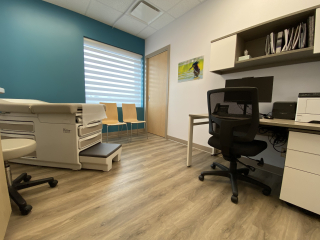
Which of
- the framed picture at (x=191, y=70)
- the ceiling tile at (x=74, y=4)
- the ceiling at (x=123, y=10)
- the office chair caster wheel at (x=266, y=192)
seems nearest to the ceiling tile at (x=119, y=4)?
the ceiling at (x=123, y=10)

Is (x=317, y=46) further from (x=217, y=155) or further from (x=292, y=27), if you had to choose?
(x=217, y=155)

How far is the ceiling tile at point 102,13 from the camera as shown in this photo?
8.46 ft

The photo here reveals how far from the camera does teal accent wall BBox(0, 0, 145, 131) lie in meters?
2.26

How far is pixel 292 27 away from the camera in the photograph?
141cm

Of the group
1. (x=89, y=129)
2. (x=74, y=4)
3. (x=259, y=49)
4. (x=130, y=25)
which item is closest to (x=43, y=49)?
(x=74, y=4)

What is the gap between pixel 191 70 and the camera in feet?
8.79

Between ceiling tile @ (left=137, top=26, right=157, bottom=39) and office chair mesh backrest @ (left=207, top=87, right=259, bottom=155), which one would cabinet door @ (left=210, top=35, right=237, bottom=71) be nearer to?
office chair mesh backrest @ (left=207, top=87, right=259, bottom=155)

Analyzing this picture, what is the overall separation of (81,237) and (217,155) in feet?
6.93

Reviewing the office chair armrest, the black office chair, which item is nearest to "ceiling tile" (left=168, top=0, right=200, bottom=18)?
the black office chair

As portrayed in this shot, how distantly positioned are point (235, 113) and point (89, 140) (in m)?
1.81

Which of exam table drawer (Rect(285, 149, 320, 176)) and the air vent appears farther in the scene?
the air vent

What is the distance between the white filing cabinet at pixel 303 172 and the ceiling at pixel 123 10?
2.71 metres

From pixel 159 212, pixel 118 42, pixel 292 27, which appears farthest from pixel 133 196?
pixel 118 42

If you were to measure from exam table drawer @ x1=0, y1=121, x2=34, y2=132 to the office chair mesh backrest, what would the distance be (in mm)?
2152
